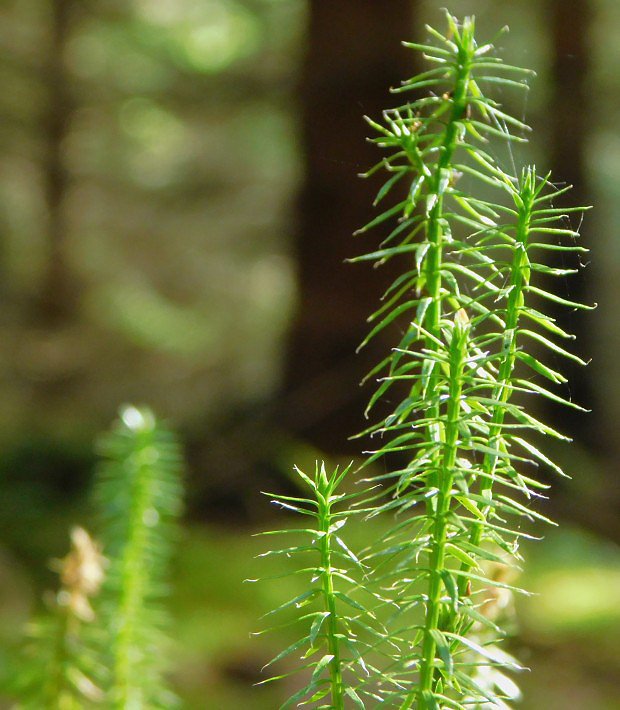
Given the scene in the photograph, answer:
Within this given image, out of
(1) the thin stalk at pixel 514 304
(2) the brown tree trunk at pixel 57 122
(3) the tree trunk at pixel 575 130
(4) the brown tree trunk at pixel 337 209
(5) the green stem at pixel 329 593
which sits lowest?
(5) the green stem at pixel 329 593

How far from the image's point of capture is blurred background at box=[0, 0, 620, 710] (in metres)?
2.36

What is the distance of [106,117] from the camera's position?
6441 millimetres

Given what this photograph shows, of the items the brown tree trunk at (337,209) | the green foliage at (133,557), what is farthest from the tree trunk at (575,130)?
the green foliage at (133,557)

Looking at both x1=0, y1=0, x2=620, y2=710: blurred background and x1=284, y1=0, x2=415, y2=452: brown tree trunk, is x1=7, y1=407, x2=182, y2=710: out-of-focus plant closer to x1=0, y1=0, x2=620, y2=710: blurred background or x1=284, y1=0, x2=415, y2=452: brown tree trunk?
x1=0, y1=0, x2=620, y2=710: blurred background

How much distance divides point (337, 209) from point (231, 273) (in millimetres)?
4707

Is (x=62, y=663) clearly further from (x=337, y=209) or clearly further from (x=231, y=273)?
(x=231, y=273)

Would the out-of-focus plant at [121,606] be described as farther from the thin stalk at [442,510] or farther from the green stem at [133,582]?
the thin stalk at [442,510]

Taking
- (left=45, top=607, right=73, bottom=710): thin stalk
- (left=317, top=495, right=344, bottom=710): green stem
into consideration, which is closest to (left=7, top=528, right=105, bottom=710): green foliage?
(left=45, top=607, right=73, bottom=710): thin stalk

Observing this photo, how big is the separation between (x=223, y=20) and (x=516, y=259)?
6156 mm

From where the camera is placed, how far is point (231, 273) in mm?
7645

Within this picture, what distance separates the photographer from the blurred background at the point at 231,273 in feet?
7.73

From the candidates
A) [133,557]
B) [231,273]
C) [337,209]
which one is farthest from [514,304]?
[231,273]

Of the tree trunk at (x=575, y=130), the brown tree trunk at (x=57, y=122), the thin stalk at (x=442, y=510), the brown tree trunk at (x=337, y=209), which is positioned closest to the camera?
the thin stalk at (x=442, y=510)

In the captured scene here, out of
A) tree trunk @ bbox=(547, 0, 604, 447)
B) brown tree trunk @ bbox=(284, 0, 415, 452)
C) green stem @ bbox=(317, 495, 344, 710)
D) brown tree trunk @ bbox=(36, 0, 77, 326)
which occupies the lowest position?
green stem @ bbox=(317, 495, 344, 710)
